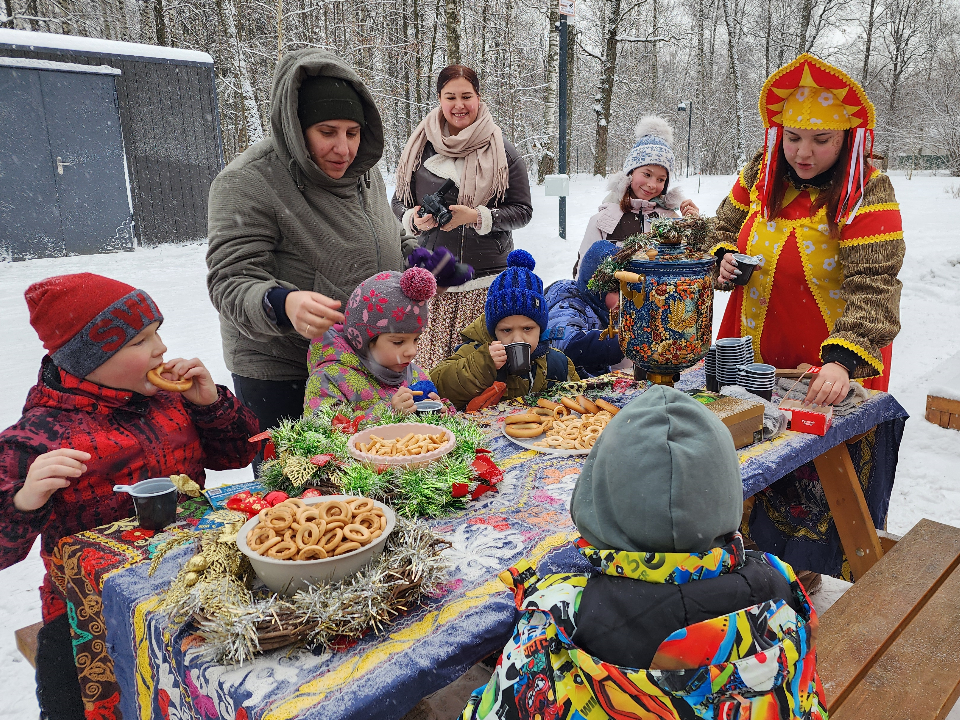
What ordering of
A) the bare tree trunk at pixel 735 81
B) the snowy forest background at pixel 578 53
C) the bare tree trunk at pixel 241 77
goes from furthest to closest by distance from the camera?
the bare tree trunk at pixel 735 81 → the snowy forest background at pixel 578 53 → the bare tree trunk at pixel 241 77

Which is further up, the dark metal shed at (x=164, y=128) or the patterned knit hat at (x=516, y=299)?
the dark metal shed at (x=164, y=128)

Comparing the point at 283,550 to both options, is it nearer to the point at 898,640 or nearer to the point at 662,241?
the point at 662,241

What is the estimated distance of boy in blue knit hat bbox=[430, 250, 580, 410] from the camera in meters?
2.63

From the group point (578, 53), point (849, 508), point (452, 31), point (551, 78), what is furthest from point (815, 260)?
point (578, 53)

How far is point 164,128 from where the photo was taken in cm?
1060

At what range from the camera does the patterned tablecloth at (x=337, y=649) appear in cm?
101

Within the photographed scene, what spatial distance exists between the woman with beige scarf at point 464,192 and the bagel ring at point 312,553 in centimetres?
271

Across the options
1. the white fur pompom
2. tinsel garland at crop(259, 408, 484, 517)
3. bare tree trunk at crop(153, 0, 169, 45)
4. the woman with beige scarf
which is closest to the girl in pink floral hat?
tinsel garland at crop(259, 408, 484, 517)

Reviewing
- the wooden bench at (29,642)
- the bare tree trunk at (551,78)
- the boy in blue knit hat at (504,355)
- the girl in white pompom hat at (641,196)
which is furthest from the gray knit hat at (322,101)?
the bare tree trunk at (551,78)

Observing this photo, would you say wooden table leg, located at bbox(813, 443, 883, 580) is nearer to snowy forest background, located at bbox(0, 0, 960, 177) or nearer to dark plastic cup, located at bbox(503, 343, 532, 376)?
dark plastic cup, located at bbox(503, 343, 532, 376)

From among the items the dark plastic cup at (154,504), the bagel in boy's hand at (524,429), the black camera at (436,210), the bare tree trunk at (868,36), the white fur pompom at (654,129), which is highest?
the bare tree trunk at (868,36)

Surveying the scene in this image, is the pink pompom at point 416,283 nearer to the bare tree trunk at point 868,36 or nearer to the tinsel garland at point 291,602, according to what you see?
the tinsel garland at point 291,602

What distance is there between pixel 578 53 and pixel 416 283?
23593 mm

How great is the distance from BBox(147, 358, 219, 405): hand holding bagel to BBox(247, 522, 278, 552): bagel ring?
756 millimetres
